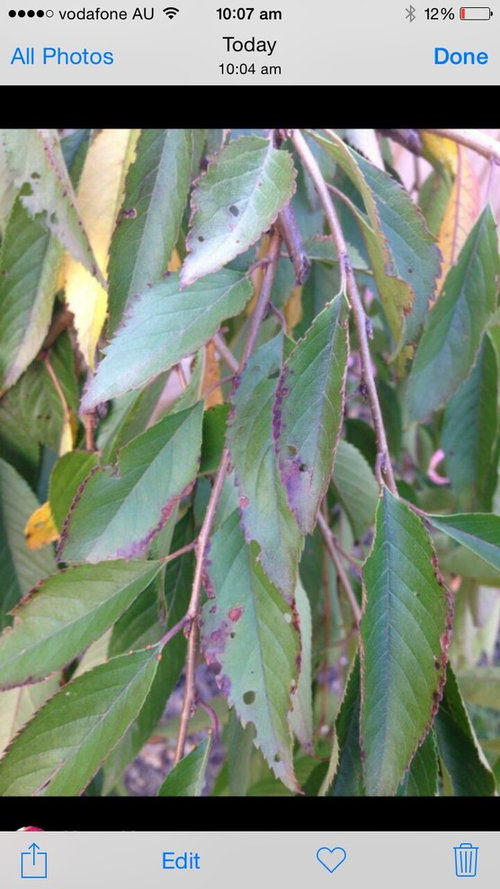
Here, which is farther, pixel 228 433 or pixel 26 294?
pixel 26 294

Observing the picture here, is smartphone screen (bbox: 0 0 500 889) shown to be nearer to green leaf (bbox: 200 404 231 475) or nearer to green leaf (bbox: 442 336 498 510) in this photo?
green leaf (bbox: 200 404 231 475)

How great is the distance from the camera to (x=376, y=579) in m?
0.34

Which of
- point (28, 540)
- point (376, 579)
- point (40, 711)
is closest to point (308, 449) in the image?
point (376, 579)

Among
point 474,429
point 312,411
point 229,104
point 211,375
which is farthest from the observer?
point 474,429

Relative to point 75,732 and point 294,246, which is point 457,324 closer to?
point 294,246

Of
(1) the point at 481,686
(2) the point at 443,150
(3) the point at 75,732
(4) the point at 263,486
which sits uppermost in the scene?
(2) the point at 443,150

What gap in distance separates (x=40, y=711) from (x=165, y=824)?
93 millimetres

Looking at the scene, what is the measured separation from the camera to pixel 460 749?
393 millimetres

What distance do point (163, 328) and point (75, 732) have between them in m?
0.18
